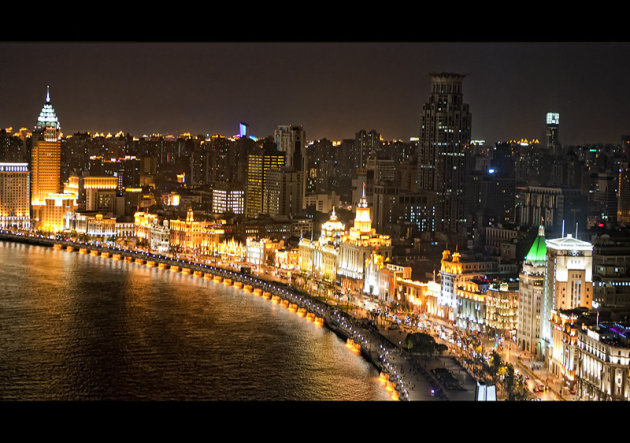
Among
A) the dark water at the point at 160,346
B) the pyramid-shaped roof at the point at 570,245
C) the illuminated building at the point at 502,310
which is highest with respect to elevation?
the pyramid-shaped roof at the point at 570,245

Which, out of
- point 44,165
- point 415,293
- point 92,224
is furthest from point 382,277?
point 44,165

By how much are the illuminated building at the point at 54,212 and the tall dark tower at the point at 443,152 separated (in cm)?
611

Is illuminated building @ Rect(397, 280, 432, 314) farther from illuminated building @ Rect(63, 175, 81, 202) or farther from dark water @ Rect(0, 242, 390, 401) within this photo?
illuminated building @ Rect(63, 175, 81, 202)

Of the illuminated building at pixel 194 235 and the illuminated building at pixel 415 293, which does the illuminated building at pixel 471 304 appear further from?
the illuminated building at pixel 194 235

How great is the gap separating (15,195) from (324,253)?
291 inches

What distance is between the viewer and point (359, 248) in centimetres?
1012

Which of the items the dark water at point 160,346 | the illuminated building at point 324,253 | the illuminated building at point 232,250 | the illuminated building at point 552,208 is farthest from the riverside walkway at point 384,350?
the illuminated building at point 552,208

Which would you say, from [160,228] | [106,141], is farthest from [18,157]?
[160,228]

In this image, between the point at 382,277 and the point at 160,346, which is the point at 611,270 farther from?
the point at 160,346

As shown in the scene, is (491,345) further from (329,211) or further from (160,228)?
(160,228)

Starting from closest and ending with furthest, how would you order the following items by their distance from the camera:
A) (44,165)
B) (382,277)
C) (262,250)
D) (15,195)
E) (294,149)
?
(382,277)
(262,250)
(294,149)
(15,195)
(44,165)

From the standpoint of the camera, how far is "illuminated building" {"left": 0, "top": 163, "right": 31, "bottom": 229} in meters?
15.7

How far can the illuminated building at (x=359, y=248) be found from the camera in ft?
32.8
